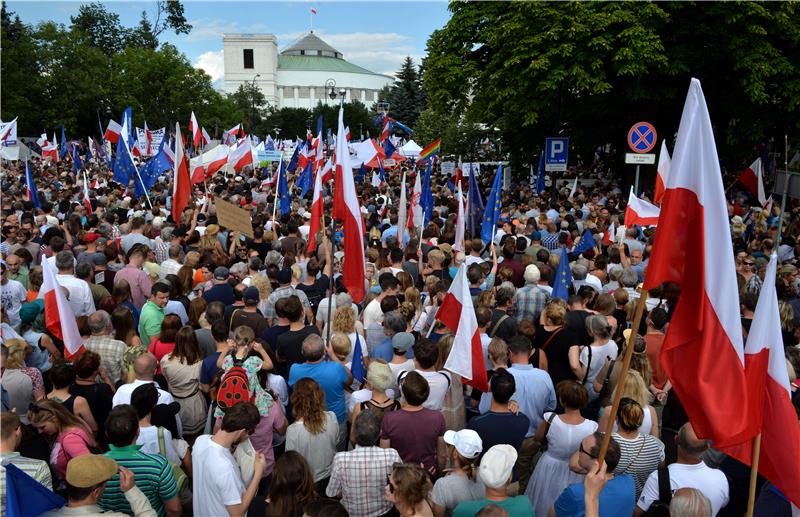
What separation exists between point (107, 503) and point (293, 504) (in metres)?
1.04

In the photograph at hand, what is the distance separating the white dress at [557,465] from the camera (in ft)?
14.7

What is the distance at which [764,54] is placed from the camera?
19766 millimetres

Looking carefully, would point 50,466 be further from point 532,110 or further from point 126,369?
point 532,110

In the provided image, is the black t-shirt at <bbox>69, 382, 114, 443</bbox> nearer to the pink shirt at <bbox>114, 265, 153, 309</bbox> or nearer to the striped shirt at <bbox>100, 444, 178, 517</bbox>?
the striped shirt at <bbox>100, 444, 178, 517</bbox>

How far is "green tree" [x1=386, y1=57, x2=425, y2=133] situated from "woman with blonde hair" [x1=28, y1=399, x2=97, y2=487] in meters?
76.7

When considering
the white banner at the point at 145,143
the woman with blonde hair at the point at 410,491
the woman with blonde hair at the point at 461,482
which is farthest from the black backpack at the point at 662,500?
the white banner at the point at 145,143

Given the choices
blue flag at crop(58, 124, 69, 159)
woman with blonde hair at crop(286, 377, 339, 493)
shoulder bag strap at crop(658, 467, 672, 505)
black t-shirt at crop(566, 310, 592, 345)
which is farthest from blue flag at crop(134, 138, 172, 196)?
blue flag at crop(58, 124, 69, 159)

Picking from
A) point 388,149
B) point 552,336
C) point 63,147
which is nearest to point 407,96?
point 63,147

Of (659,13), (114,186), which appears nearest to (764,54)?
(659,13)

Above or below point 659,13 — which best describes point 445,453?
below

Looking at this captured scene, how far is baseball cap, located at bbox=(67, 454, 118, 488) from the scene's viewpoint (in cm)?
329

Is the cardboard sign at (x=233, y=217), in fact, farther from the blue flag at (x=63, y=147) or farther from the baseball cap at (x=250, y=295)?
the blue flag at (x=63, y=147)

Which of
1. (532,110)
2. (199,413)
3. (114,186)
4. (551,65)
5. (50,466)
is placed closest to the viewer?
(50,466)

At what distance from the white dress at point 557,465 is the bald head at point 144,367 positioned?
2.87m
